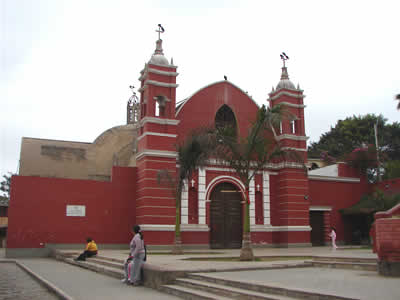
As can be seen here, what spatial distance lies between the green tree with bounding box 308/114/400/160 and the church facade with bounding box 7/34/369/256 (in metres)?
16.8

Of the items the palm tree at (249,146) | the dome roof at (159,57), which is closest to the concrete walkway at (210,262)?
the palm tree at (249,146)

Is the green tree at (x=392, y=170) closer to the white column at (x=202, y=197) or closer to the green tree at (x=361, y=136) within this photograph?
the green tree at (x=361, y=136)

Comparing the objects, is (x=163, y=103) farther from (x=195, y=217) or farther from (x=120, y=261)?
(x=120, y=261)

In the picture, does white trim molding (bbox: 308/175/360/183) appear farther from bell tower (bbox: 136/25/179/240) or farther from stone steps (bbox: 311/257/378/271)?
stone steps (bbox: 311/257/378/271)

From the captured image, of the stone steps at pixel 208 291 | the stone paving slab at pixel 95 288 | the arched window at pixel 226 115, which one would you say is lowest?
the stone paving slab at pixel 95 288

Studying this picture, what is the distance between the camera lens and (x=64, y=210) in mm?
22344

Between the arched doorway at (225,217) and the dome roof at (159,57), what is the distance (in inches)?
305

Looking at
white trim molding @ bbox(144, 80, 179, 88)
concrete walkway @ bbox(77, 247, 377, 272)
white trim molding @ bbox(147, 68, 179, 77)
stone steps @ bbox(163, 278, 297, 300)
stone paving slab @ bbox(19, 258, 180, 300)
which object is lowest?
stone paving slab @ bbox(19, 258, 180, 300)

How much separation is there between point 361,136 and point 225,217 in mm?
26023

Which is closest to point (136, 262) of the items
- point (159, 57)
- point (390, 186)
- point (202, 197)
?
point (202, 197)

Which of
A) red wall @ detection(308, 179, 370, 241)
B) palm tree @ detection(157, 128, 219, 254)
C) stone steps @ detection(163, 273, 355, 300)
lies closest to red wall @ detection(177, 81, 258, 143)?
palm tree @ detection(157, 128, 219, 254)

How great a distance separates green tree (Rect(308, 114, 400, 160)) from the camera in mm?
43688

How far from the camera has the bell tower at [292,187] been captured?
25.1m

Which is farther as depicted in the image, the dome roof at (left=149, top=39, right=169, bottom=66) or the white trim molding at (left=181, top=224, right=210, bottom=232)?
the dome roof at (left=149, top=39, right=169, bottom=66)
